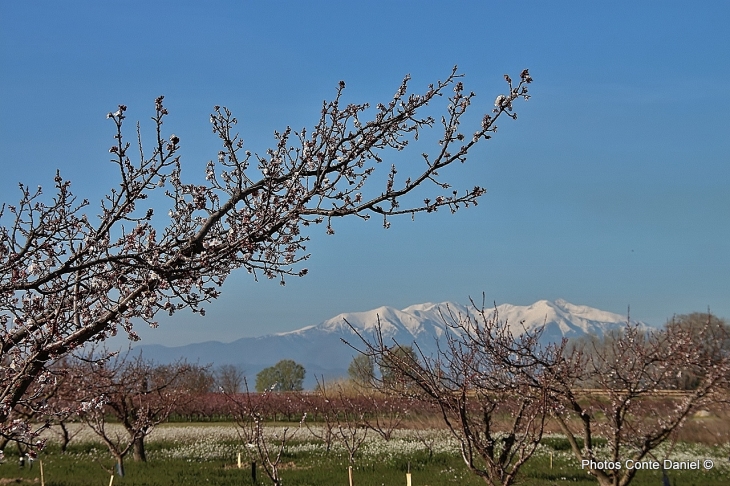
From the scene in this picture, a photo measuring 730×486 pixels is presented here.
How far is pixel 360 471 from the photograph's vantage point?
13992mm

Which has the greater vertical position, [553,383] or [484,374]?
[484,374]

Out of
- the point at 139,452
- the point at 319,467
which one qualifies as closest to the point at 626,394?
the point at 319,467

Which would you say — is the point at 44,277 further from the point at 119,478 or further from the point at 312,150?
the point at 119,478

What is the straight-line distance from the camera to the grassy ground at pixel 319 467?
12.2 meters

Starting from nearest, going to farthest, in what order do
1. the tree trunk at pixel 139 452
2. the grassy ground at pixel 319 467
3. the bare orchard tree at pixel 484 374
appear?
the bare orchard tree at pixel 484 374, the grassy ground at pixel 319 467, the tree trunk at pixel 139 452

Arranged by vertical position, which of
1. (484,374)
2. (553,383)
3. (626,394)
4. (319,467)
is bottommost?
(319,467)

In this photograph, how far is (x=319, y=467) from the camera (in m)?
14.8

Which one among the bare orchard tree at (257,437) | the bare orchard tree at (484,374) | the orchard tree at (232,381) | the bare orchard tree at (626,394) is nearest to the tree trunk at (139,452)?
the orchard tree at (232,381)

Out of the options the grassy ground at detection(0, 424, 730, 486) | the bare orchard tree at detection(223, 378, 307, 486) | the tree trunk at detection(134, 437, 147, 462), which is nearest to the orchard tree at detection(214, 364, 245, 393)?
the bare orchard tree at detection(223, 378, 307, 486)

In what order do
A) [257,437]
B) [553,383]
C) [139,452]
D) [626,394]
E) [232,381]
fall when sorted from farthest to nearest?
[232,381]
[139,452]
[257,437]
[626,394]
[553,383]

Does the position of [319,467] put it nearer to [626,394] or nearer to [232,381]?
[626,394]

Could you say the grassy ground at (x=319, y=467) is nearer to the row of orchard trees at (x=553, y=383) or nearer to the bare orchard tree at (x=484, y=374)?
the row of orchard trees at (x=553, y=383)

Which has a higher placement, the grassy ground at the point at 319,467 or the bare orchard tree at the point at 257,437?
the bare orchard tree at the point at 257,437

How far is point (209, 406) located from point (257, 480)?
30520 mm
